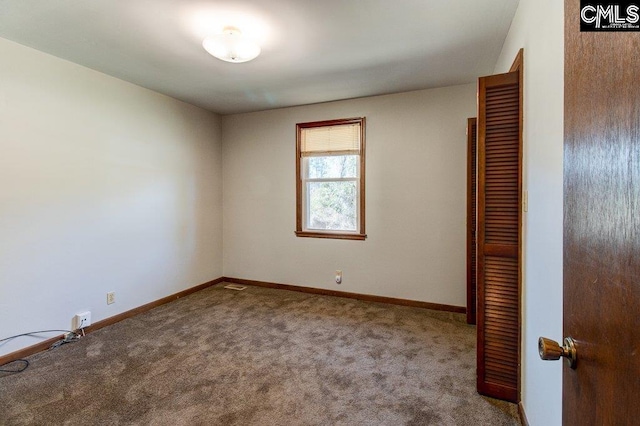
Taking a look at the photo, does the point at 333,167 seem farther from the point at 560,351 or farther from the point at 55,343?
the point at 560,351

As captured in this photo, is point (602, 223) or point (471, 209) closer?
point (602, 223)

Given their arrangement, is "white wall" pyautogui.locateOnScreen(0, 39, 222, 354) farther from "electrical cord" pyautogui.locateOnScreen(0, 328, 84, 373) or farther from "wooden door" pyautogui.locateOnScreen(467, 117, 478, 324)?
"wooden door" pyautogui.locateOnScreen(467, 117, 478, 324)

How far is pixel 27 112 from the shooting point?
2.52 m

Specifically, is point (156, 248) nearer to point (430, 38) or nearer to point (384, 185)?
point (384, 185)

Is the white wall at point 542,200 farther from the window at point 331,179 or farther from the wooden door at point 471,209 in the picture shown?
the window at point 331,179

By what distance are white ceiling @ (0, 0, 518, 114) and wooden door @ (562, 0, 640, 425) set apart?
1.69 m

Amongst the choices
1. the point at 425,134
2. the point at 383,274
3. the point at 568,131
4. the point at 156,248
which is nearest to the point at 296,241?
the point at 383,274

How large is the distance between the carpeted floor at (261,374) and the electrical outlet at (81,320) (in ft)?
0.43

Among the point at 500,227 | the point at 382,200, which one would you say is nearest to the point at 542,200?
the point at 500,227

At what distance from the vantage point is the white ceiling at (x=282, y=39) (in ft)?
6.57

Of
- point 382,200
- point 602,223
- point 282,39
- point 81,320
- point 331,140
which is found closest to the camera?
point 602,223

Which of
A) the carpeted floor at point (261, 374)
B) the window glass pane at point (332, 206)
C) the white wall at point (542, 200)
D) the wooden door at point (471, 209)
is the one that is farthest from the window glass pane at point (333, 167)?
the white wall at point (542, 200)

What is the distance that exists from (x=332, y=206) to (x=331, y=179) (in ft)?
1.18

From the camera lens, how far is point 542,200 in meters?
1.42
